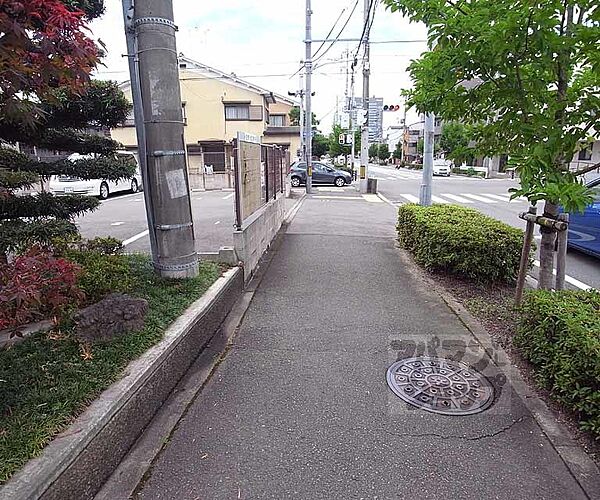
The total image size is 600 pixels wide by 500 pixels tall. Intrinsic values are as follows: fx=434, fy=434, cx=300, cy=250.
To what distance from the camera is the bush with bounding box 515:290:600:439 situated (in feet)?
8.42

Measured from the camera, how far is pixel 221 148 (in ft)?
91.6

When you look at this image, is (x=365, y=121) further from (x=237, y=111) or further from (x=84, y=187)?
(x=237, y=111)

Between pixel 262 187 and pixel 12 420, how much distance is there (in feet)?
18.2

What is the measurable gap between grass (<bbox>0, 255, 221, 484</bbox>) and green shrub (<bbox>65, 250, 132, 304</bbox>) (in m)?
0.43

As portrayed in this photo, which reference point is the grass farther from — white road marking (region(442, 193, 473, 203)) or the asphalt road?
white road marking (region(442, 193, 473, 203))

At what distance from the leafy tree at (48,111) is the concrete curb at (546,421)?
3.44 metres

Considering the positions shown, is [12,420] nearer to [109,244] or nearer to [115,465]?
[115,465]

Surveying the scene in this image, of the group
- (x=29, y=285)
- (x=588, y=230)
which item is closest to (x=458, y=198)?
(x=588, y=230)

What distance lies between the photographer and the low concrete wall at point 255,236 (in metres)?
5.47

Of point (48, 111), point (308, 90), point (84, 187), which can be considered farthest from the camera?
point (308, 90)

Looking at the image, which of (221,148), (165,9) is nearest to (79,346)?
(165,9)

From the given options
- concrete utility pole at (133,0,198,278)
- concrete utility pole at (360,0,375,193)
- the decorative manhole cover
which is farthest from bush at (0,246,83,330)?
concrete utility pole at (360,0,375,193)

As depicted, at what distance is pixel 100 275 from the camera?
13.1ft

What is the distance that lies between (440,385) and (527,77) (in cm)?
258
